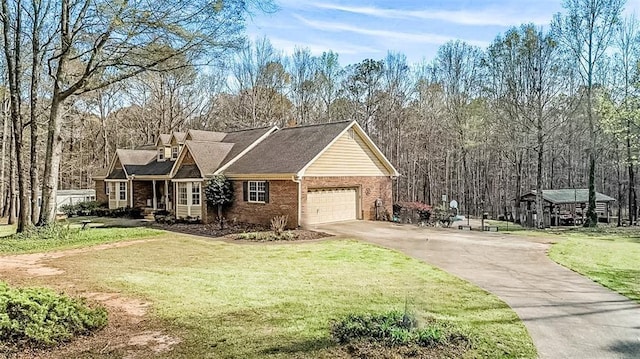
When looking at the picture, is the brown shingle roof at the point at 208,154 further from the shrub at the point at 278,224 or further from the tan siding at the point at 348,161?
the tan siding at the point at 348,161

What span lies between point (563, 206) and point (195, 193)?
27480 mm

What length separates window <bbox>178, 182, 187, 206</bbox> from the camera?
75.8 feet

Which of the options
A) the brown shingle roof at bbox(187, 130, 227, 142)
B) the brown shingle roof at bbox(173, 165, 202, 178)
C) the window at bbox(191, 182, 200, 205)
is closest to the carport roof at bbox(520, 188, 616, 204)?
the brown shingle roof at bbox(187, 130, 227, 142)

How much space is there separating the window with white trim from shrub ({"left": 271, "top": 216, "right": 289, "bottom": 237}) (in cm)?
654

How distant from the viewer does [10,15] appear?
16.9 metres

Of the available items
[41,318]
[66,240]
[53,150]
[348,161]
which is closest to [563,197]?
[348,161]

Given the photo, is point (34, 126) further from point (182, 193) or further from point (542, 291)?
point (542, 291)

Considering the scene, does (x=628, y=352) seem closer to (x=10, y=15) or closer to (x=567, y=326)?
(x=567, y=326)

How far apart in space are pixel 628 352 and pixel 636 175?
43129 mm

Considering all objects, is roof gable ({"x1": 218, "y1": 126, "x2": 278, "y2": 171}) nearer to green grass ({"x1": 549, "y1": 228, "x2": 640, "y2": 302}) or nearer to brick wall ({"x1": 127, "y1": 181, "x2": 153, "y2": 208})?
brick wall ({"x1": 127, "y1": 181, "x2": 153, "y2": 208})

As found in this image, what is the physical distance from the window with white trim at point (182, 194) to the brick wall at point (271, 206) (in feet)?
10.1

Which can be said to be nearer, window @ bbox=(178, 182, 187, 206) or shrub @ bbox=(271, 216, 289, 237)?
shrub @ bbox=(271, 216, 289, 237)

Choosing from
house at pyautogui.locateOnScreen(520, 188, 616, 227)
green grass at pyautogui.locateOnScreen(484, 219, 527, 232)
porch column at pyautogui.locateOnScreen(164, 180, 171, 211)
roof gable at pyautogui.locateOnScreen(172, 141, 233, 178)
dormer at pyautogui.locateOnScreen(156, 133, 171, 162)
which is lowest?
green grass at pyautogui.locateOnScreen(484, 219, 527, 232)

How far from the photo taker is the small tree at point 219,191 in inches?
827
